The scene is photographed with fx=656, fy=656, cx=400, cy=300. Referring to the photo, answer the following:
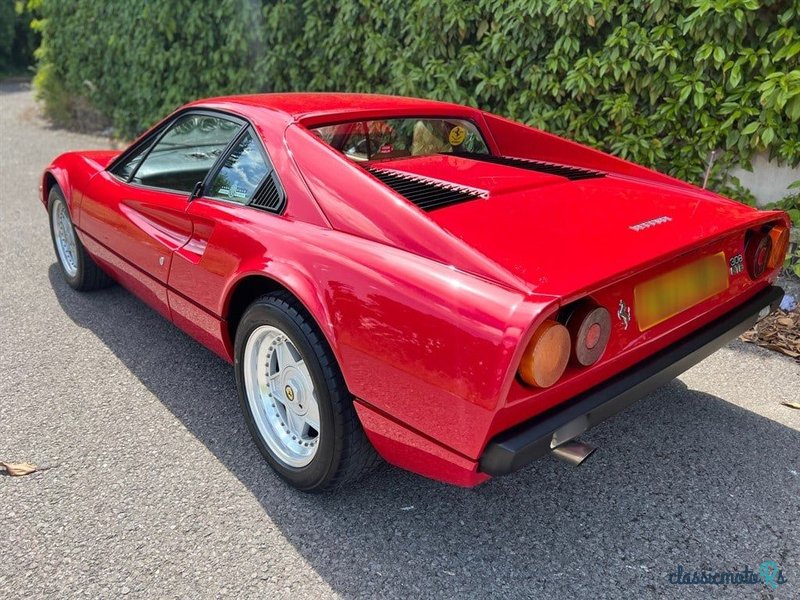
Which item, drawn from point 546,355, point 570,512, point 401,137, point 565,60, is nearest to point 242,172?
point 401,137

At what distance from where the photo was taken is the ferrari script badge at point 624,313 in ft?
6.28

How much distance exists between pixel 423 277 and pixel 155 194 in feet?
5.59

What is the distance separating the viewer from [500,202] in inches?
91.4

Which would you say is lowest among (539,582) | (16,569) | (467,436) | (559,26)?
(16,569)

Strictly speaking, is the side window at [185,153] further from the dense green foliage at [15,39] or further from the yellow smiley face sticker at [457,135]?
the dense green foliage at [15,39]

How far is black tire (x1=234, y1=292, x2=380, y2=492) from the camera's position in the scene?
6.71 ft

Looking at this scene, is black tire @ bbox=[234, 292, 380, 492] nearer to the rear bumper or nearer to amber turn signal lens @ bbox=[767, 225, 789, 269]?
the rear bumper

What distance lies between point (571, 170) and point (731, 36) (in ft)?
5.72

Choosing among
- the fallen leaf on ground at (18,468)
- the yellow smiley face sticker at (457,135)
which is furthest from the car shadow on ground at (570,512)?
the yellow smiley face sticker at (457,135)

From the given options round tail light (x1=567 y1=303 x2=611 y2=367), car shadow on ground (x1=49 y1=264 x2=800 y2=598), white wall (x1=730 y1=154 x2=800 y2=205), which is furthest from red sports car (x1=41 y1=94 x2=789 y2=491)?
white wall (x1=730 y1=154 x2=800 y2=205)

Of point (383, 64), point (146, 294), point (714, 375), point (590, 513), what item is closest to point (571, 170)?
point (714, 375)

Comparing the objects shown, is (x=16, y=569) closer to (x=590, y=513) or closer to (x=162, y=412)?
(x=162, y=412)

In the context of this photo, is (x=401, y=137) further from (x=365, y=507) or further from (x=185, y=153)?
(x=365, y=507)

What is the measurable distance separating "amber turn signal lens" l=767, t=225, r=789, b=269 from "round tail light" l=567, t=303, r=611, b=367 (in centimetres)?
106
